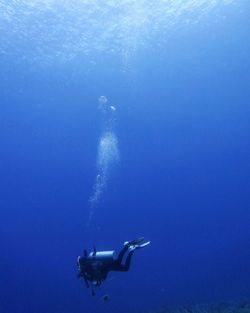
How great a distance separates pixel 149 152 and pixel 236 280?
4148 cm

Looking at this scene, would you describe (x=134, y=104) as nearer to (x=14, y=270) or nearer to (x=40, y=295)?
(x=40, y=295)

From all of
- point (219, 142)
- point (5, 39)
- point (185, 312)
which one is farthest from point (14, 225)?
point (185, 312)

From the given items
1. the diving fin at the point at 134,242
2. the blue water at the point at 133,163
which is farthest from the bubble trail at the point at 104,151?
the diving fin at the point at 134,242

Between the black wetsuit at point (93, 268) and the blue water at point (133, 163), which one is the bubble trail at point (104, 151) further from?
the black wetsuit at point (93, 268)

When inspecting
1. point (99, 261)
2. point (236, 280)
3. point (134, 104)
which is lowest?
point (99, 261)

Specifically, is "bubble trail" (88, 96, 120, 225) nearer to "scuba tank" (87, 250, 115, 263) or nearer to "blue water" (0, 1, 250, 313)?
"blue water" (0, 1, 250, 313)

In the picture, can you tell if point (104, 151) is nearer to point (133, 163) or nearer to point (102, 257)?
point (102, 257)

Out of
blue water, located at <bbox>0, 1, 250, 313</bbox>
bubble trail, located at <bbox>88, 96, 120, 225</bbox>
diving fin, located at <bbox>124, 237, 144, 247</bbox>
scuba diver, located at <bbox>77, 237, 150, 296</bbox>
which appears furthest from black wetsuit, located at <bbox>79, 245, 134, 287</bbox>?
blue water, located at <bbox>0, 1, 250, 313</bbox>

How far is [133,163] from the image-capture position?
265ft

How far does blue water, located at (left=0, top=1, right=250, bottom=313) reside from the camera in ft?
118

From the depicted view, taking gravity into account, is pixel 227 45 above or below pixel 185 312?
above

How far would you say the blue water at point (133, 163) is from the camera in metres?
35.9

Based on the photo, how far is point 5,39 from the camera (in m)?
29.0

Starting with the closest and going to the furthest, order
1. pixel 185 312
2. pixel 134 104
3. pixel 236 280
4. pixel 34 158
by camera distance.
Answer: pixel 185 312
pixel 236 280
pixel 134 104
pixel 34 158
